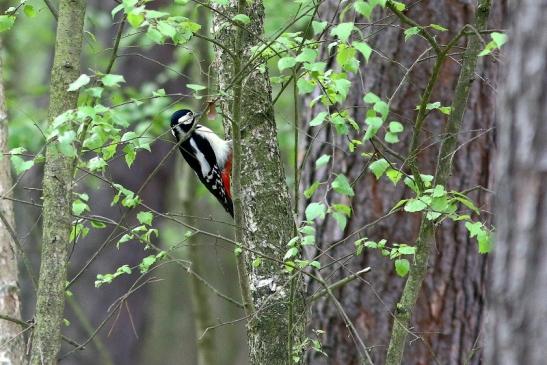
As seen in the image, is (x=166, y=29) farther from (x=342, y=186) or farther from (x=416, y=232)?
(x=416, y=232)

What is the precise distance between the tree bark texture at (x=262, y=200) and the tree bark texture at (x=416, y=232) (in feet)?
4.50

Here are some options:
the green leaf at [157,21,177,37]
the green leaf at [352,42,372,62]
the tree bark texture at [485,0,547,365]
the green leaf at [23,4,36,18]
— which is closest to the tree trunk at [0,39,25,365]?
the green leaf at [23,4,36,18]

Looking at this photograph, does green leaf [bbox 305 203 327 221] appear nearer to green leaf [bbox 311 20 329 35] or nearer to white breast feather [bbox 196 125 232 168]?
green leaf [bbox 311 20 329 35]

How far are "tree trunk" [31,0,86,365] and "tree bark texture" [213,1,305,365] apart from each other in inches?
24.8

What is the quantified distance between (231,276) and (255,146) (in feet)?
39.2

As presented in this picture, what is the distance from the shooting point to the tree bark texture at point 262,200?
3213 mm

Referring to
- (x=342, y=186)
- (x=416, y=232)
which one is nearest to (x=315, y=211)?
(x=342, y=186)

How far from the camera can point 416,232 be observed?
4707mm

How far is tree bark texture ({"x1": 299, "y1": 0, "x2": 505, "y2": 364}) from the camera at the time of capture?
4699 millimetres

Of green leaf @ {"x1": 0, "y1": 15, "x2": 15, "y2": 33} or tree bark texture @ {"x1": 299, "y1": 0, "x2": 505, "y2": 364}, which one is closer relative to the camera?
green leaf @ {"x1": 0, "y1": 15, "x2": 15, "y2": 33}

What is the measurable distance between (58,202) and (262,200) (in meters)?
0.80

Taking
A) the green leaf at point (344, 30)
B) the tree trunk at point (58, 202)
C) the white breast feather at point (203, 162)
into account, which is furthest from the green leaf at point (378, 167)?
the white breast feather at point (203, 162)

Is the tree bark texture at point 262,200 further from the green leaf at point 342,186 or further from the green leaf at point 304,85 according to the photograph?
the green leaf at point 342,186

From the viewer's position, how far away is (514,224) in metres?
1.56
